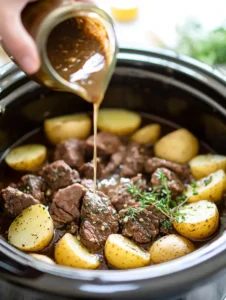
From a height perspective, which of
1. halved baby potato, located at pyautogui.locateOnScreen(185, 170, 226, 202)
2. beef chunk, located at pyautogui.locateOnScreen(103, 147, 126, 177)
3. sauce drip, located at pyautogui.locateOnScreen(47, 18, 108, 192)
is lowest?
halved baby potato, located at pyautogui.locateOnScreen(185, 170, 226, 202)

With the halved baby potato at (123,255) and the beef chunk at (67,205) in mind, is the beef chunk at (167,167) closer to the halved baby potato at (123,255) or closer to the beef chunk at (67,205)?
the beef chunk at (67,205)

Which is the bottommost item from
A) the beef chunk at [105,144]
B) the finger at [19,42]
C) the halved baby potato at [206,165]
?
the halved baby potato at [206,165]

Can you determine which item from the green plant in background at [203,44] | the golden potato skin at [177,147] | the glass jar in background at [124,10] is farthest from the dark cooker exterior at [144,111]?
the glass jar in background at [124,10]

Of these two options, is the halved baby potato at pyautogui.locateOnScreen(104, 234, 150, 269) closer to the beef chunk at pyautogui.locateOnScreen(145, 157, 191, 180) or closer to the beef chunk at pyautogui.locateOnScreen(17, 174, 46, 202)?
the beef chunk at pyautogui.locateOnScreen(17, 174, 46, 202)

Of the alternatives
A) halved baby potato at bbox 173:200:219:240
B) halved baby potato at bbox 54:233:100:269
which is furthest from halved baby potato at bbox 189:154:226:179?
halved baby potato at bbox 54:233:100:269

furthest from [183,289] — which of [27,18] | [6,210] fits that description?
[27,18]

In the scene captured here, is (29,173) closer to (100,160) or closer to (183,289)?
(100,160)

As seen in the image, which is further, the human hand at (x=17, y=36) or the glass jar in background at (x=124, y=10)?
the glass jar in background at (x=124, y=10)
